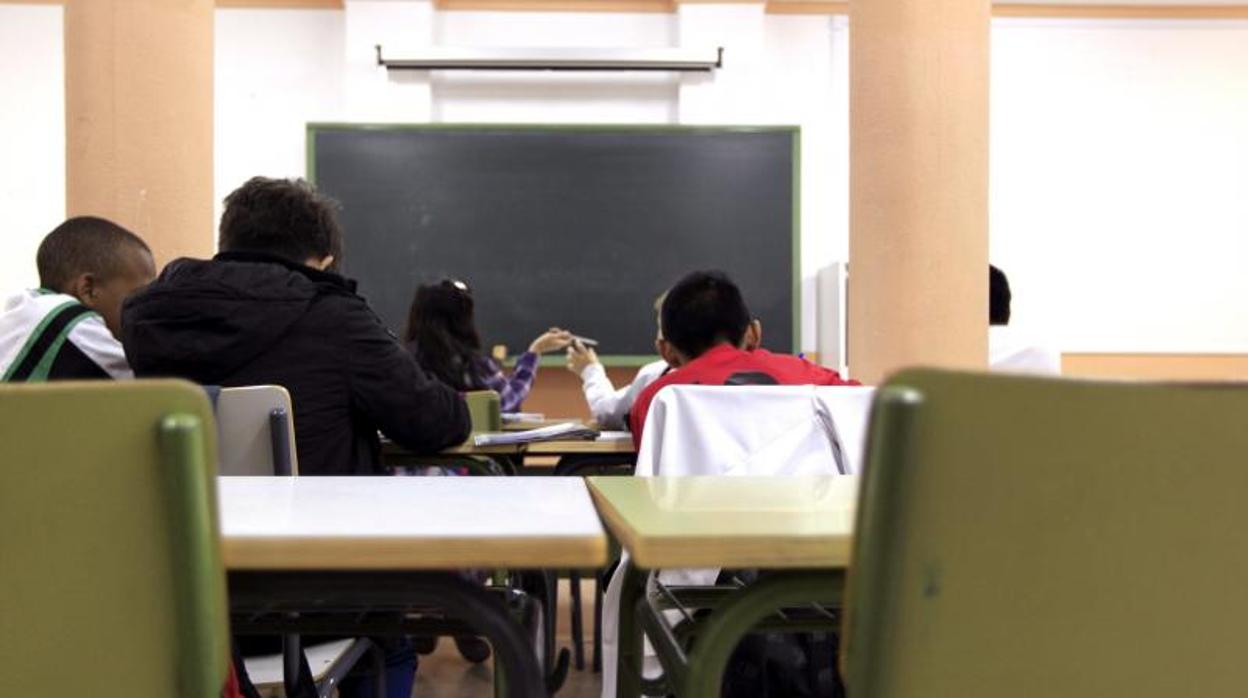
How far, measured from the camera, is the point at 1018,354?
3711mm

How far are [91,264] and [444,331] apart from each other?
57.1 inches

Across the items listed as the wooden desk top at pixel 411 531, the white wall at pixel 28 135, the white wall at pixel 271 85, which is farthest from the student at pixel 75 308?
the white wall at pixel 28 135

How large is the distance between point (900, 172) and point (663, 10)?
12.1ft

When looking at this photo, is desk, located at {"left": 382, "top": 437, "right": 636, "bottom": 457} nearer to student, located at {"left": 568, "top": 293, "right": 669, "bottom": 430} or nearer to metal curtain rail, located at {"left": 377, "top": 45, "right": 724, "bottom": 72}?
student, located at {"left": 568, "top": 293, "right": 669, "bottom": 430}

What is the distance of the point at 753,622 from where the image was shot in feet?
3.30

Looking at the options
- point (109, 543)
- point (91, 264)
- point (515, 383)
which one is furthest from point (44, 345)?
point (515, 383)

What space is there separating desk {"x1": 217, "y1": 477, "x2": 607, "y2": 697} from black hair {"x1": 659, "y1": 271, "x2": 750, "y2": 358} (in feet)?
5.12

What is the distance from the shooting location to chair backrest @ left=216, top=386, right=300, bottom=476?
1.74 m

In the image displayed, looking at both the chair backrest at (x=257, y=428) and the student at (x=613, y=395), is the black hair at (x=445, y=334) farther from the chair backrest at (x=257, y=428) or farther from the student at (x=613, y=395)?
the chair backrest at (x=257, y=428)

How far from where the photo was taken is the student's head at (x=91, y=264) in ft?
8.48

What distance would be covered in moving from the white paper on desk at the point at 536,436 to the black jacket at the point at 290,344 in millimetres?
392

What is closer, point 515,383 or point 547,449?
point 547,449

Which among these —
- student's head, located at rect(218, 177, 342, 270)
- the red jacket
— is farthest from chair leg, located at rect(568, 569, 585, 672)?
student's head, located at rect(218, 177, 342, 270)

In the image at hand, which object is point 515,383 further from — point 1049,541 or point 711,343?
point 1049,541
